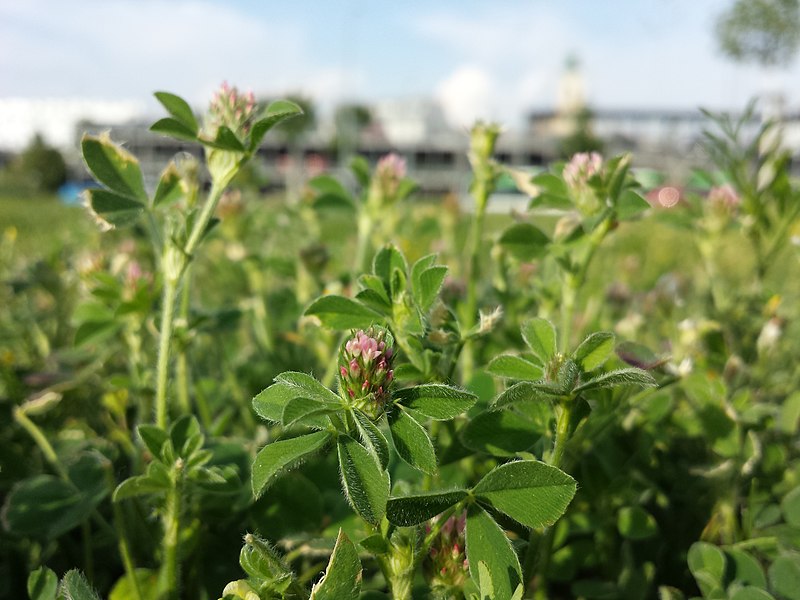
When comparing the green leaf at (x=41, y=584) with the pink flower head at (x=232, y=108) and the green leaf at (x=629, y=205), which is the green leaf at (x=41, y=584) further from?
the green leaf at (x=629, y=205)

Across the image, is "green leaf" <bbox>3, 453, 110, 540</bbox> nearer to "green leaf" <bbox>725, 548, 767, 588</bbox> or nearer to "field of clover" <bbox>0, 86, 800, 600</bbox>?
"field of clover" <bbox>0, 86, 800, 600</bbox>

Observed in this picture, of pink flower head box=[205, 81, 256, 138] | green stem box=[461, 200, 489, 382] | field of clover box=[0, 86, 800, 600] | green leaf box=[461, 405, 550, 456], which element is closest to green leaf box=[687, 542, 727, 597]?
field of clover box=[0, 86, 800, 600]

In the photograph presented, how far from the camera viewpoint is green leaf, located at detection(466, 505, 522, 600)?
0.46 meters

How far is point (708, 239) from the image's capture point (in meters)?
1.17

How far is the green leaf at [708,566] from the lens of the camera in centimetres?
59

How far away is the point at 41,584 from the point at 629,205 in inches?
24.5

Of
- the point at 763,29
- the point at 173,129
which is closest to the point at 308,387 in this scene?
the point at 173,129

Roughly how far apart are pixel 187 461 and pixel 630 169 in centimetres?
50

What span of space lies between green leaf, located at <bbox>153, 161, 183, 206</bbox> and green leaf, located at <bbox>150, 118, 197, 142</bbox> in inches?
3.8

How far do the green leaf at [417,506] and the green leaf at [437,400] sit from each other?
0.16ft

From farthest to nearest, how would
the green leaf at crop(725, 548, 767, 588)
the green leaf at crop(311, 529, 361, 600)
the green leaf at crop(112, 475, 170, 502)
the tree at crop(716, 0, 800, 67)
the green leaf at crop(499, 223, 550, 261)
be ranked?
the tree at crop(716, 0, 800, 67) < the green leaf at crop(499, 223, 550, 261) < the green leaf at crop(725, 548, 767, 588) < the green leaf at crop(112, 475, 170, 502) < the green leaf at crop(311, 529, 361, 600)

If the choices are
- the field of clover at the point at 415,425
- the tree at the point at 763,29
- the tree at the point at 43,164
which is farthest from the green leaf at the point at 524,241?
the tree at the point at 43,164

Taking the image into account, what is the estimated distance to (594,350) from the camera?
1.71 ft

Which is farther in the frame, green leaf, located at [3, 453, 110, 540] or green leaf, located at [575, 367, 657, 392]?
green leaf, located at [3, 453, 110, 540]
